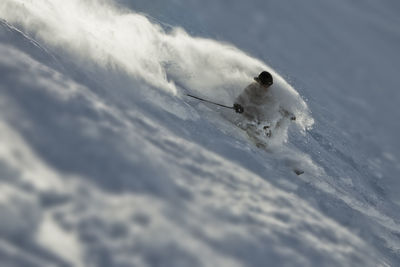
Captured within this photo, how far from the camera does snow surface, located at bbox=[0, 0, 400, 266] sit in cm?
384

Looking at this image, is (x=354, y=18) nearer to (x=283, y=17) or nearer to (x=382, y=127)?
(x=283, y=17)

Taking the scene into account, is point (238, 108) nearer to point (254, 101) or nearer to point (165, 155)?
point (254, 101)

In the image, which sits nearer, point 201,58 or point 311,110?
point 201,58

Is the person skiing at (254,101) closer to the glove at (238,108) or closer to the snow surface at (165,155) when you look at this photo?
the glove at (238,108)

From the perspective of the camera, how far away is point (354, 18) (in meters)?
20.0

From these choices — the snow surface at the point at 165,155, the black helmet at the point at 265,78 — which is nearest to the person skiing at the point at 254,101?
the black helmet at the point at 265,78

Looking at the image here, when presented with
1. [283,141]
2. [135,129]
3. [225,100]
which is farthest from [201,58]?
[135,129]

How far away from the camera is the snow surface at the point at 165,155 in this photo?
3840 mm

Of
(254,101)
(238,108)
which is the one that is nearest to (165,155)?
(238,108)


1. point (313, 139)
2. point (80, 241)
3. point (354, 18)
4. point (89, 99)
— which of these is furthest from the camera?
point (354, 18)

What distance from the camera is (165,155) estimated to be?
5383mm

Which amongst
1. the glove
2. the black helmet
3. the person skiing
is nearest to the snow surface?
the glove

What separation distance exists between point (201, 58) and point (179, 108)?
305cm

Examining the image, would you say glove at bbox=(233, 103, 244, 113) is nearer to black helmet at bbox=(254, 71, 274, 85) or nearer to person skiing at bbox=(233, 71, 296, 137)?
person skiing at bbox=(233, 71, 296, 137)
